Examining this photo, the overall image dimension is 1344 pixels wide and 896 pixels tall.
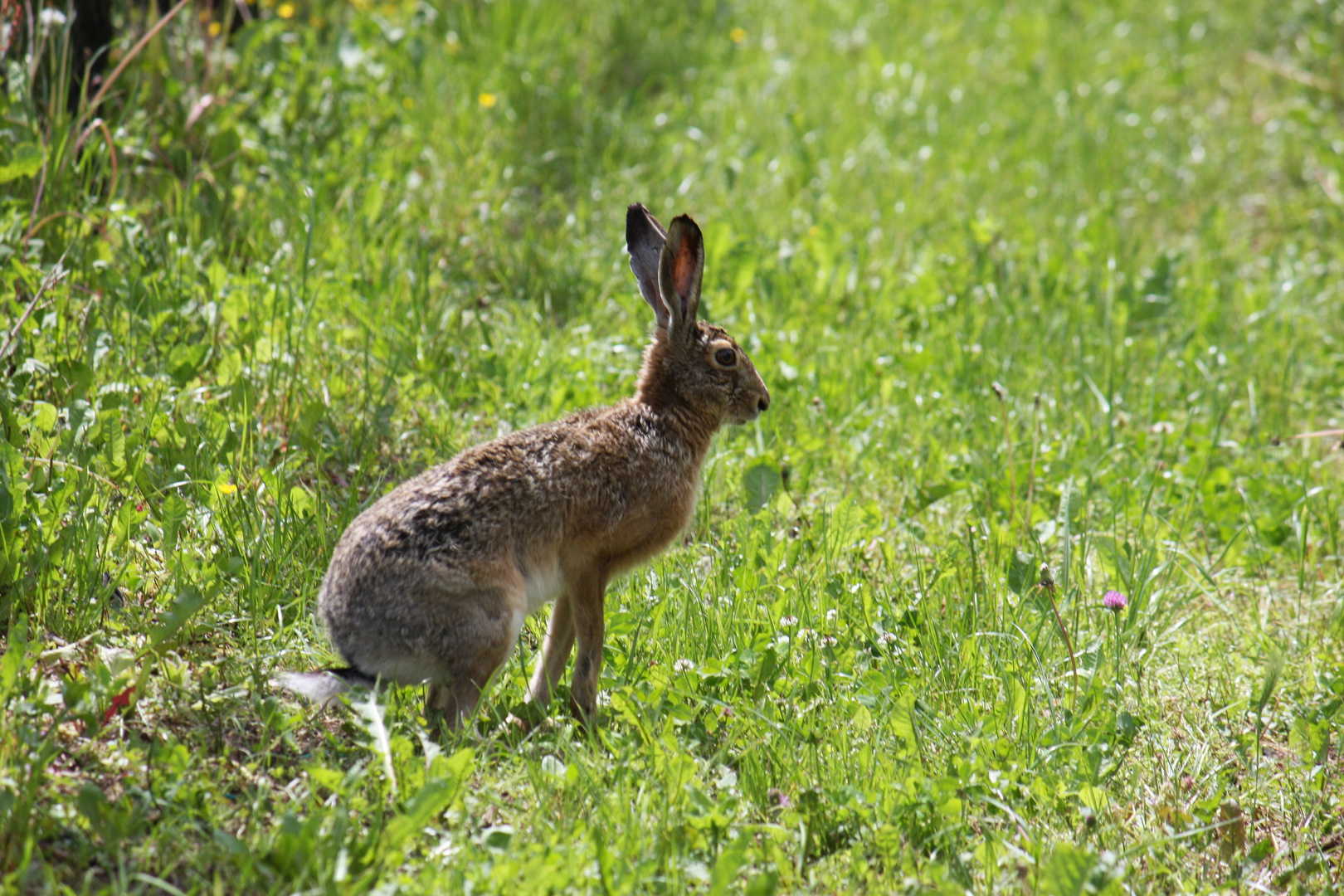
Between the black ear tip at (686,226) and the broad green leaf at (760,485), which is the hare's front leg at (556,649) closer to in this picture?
the broad green leaf at (760,485)

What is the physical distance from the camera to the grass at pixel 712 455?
3.44 metres

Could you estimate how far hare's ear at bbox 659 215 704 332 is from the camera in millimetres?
4500

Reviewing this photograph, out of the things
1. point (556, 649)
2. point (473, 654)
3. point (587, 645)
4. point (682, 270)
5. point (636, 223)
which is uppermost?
point (636, 223)

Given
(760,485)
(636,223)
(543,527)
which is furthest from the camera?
(760,485)

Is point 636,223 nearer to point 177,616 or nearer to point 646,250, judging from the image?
point 646,250

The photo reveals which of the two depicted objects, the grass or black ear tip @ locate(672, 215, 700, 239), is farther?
black ear tip @ locate(672, 215, 700, 239)

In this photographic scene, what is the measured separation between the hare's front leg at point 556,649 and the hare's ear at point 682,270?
1.18 metres

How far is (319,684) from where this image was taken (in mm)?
3633

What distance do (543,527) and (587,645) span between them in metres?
0.41

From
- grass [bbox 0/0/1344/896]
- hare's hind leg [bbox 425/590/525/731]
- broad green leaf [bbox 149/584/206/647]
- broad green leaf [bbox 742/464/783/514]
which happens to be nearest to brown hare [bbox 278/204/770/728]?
hare's hind leg [bbox 425/590/525/731]

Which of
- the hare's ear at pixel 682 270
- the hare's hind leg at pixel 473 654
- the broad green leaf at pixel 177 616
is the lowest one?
the hare's hind leg at pixel 473 654

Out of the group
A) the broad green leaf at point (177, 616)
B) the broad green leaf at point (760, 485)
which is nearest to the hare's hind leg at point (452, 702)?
the broad green leaf at point (177, 616)

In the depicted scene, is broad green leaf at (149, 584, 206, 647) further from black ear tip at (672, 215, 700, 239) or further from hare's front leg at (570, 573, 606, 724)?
black ear tip at (672, 215, 700, 239)

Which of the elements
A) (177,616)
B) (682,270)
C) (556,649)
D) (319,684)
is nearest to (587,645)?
(556,649)
